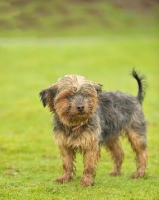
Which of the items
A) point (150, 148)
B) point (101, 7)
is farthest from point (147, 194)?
point (101, 7)

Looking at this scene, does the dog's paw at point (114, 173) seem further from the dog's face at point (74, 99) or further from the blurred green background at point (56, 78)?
the dog's face at point (74, 99)

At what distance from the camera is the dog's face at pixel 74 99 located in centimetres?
858

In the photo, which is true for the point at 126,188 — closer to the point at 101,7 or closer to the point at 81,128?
the point at 81,128

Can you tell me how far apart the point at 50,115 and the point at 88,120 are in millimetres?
10881

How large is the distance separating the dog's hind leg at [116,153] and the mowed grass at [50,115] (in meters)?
0.22

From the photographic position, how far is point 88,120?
30.0 ft

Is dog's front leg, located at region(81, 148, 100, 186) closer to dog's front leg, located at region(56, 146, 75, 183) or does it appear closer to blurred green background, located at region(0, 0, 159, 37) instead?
dog's front leg, located at region(56, 146, 75, 183)

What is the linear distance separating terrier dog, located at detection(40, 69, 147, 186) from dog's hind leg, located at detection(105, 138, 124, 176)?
0.07m

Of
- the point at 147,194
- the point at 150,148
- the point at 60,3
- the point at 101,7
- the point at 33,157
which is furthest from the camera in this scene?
the point at 101,7

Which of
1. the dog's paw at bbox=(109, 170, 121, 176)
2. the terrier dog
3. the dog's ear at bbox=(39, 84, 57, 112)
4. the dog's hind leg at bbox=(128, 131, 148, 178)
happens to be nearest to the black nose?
the terrier dog

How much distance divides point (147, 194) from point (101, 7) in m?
30.9

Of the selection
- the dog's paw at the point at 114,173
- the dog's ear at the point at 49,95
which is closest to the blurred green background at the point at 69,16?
the dog's paw at the point at 114,173

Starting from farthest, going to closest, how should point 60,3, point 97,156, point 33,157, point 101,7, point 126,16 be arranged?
point 126,16 → point 101,7 → point 60,3 → point 33,157 → point 97,156

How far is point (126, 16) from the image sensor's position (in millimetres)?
45250
